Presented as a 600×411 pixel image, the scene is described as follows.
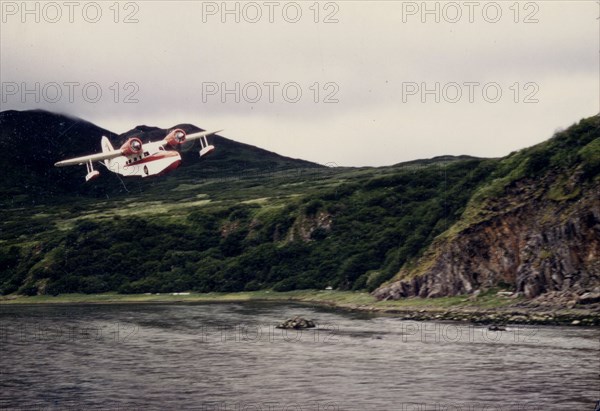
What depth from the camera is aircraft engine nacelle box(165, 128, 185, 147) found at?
5819 cm

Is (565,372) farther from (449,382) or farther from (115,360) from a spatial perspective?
(115,360)

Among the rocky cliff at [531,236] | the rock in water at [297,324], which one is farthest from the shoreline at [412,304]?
the rock in water at [297,324]

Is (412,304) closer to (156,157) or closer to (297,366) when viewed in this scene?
(297,366)

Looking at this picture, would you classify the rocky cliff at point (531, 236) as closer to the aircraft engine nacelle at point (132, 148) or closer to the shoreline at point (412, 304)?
the shoreline at point (412, 304)

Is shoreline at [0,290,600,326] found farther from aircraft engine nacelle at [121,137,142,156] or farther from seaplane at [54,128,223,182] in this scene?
aircraft engine nacelle at [121,137,142,156]

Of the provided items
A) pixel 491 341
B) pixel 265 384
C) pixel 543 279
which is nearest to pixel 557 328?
pixel 491 341

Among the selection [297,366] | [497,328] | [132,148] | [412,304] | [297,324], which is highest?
[132,148]

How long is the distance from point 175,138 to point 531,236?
99.0 metres

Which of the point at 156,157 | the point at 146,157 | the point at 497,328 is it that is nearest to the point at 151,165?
the point at 156,157

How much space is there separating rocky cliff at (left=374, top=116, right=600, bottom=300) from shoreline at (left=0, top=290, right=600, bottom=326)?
12.9 feet

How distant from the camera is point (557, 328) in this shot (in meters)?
111

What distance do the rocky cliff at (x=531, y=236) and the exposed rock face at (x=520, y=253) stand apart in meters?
0.16

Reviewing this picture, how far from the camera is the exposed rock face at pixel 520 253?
13125 cm

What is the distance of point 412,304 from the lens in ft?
499
